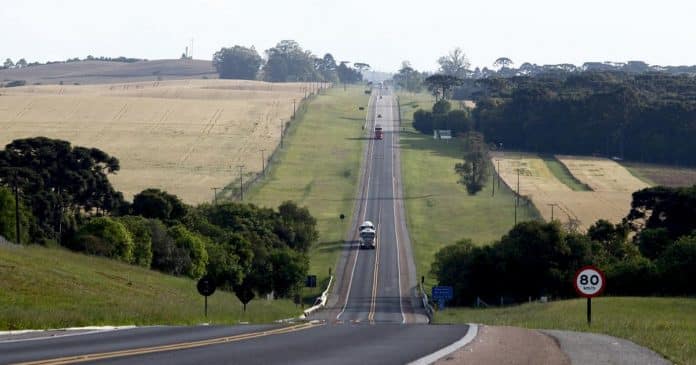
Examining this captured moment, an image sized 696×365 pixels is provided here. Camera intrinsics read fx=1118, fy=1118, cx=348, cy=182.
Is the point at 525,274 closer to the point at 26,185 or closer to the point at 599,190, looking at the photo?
the point at 26,185

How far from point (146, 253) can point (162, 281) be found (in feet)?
46.4

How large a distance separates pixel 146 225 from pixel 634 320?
51835 mm

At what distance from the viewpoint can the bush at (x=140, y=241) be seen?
248 ft

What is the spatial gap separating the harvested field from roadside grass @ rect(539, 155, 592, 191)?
352 inches

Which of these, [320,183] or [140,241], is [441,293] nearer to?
[140,241]

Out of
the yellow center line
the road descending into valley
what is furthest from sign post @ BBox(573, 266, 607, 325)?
the yellow center line

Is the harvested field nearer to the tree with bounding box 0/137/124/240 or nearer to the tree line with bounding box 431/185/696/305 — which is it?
the tree line with bounding box 431/185/696/305

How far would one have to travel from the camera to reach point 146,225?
81188 mm

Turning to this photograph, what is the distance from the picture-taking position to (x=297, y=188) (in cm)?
14125

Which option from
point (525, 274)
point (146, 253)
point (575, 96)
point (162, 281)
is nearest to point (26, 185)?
point (146, 253)

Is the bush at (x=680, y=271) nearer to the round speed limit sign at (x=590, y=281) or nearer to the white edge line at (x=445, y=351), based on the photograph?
the round speed limit sign at (x=590, y=281)

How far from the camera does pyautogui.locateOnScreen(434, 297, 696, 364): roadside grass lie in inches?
831

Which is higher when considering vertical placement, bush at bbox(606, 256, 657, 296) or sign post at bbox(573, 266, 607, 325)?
sign post at bbox(573, 266, 607, 325)

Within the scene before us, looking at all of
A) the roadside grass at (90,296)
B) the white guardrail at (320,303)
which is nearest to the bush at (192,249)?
the white guardrail at (320,303)
